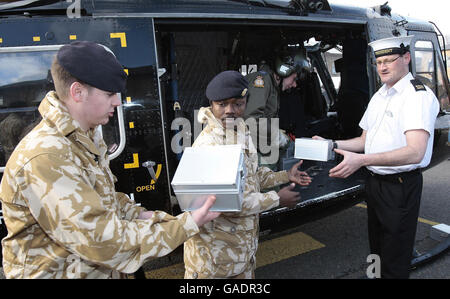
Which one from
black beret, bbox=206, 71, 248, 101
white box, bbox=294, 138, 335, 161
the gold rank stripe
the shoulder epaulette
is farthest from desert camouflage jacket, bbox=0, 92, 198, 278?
the gold rank stripe

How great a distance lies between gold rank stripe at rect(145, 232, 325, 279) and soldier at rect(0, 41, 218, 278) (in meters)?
2.07

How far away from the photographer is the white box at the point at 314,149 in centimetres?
221

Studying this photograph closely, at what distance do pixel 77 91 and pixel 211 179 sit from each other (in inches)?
24.6

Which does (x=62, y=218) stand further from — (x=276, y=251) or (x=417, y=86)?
(x=276, y=251)

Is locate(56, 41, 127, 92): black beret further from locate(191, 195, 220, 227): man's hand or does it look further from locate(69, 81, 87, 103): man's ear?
locate(191, 195, 220, 227): man's hand

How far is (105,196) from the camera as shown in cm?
120

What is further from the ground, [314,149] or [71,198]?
[71,198]

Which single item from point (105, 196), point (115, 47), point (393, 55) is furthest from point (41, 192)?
point (393, 55)

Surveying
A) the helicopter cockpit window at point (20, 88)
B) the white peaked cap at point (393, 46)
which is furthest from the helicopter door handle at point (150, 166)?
the white peaked cap at point (393, 46)

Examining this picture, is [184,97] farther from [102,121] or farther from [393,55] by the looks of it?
[102,121]

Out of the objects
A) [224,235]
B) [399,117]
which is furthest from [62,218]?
[399,117]

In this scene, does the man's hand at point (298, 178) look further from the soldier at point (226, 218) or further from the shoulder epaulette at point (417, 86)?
the shoulder epaulette at point (417, 86)

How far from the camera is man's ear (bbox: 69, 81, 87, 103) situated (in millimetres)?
1063

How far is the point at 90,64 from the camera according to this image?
1050mm
